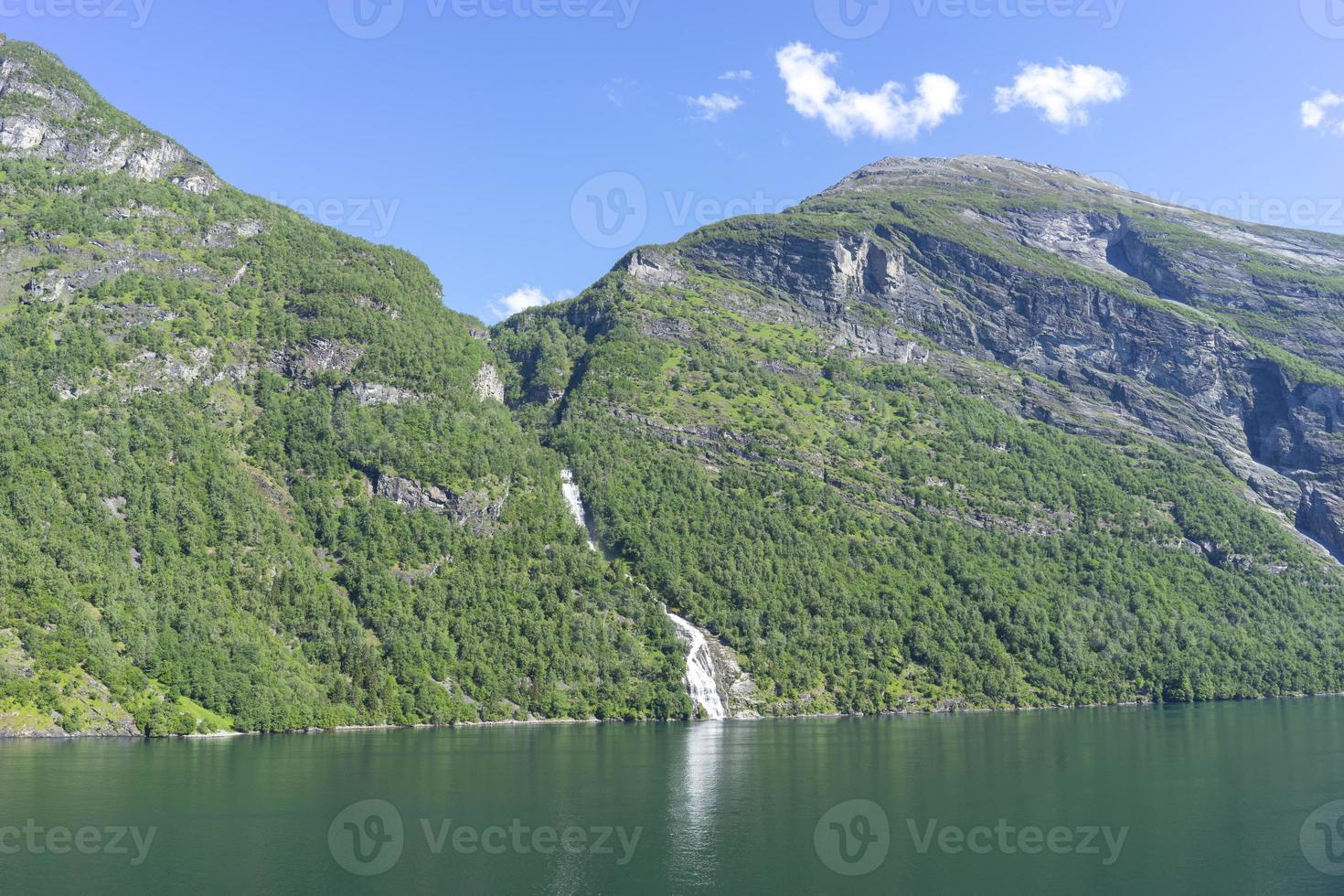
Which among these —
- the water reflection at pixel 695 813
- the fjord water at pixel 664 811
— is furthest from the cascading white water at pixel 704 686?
the water reflection at pixel 695 813

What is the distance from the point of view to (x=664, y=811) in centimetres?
8112

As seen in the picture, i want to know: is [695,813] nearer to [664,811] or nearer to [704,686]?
[664,811]

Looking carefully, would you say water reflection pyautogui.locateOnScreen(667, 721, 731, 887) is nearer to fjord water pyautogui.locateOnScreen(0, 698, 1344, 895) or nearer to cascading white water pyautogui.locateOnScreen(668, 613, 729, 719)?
fjord water pyautogui.locateOnScreen(0, 698, 1344, 895)

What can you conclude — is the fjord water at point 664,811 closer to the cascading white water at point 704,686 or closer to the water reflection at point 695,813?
the water reflection at point 695,813

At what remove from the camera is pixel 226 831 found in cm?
7112

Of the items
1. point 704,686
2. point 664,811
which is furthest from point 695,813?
point 704,686

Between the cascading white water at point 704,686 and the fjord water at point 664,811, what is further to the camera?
the cascading white water at point 704,686

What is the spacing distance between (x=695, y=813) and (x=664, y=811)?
272cm

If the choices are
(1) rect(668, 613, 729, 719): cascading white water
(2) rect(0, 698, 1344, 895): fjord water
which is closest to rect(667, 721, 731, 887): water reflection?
(2) rect(0, 698, 1344, 895): fjord water

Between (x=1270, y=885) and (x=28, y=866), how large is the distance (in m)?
75.4

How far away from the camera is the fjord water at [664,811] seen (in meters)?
60.2

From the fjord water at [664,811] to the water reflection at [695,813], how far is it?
0.32 m

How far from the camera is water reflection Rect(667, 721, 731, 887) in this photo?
62.5m

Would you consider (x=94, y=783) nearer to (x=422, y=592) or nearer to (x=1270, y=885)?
(x=1270, y=885)
